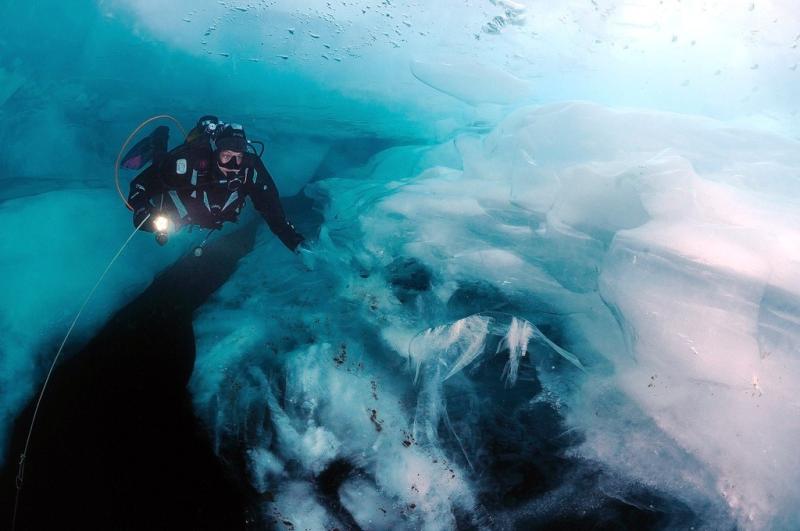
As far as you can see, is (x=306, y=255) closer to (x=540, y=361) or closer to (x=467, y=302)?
(x=467, y=302)

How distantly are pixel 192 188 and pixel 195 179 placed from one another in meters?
0.11

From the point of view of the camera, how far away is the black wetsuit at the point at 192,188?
12.9ft

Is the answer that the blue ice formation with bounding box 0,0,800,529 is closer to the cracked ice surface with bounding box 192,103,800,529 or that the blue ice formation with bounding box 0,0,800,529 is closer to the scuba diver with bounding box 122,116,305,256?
the cracked ice surface with bounding box 192,103,800,529

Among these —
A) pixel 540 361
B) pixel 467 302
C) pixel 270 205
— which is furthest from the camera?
pixel 270 205

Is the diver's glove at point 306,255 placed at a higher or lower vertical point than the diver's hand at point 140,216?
lower

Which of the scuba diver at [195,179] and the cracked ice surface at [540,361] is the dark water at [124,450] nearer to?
the cracked ice surface at [540,361]

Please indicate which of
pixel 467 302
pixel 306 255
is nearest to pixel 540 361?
pixel 467 302

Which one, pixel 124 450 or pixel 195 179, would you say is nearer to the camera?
pixel 124 450

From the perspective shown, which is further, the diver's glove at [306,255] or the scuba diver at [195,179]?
the diver's glove at [306,255]

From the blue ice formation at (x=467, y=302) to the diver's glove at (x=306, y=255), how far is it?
0.50 ft

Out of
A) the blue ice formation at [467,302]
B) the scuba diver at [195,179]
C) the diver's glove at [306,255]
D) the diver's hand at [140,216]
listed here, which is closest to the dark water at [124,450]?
the blue ice formation at [467,302]

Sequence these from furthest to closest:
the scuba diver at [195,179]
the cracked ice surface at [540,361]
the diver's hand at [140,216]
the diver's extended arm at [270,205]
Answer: the diver's extended arm at [270,205] → the scuba diver at [195,179] → the diver's hand at [140,216] → the cracked ice surface at [540,361]

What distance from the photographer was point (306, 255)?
4.65m

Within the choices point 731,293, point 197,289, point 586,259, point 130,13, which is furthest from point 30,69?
point 731,293
